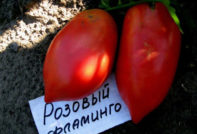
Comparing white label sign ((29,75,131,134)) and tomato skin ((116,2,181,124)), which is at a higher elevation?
tomato skin ((116,2,181,124))

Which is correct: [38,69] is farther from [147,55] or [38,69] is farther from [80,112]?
[147,55]

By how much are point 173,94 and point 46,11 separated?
0.35 metres

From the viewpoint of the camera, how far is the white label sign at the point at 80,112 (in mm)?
617

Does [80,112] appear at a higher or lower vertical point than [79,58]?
lower

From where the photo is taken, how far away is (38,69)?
629 mm

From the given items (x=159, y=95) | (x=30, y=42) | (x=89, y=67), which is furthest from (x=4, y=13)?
(x=159, y=95)

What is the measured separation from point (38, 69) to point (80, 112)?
0.14m

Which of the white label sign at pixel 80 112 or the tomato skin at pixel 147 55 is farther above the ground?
the tomato skin at pixel 147 55

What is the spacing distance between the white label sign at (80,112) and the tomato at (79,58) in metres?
0.10

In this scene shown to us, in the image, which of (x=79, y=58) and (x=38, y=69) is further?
(x=38, y=69)

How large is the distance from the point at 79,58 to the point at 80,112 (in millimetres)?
181

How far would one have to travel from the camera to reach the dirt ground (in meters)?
0.58

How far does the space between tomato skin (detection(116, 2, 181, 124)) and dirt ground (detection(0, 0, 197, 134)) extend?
7cm

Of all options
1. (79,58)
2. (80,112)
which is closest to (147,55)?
(79,58)
